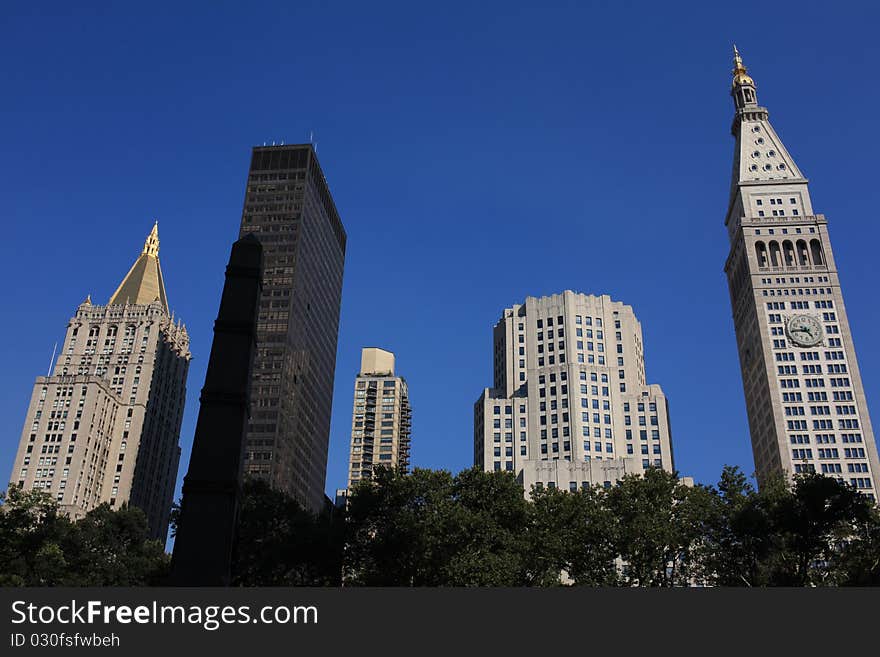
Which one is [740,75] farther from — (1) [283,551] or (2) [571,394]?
(1) [283,551]

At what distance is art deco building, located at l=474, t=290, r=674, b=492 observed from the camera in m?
128

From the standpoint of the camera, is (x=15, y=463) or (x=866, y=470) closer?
(x=866, y=470)

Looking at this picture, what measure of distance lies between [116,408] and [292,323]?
45268 mm

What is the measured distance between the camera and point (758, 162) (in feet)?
492

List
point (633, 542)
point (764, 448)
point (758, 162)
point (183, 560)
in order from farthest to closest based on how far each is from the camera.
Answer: point (758, 162), point (764, 448), point (633, 542), point (183, 560)

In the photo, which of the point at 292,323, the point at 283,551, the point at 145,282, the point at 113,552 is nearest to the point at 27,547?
the point at 113,552

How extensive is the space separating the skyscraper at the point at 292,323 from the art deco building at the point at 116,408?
32.0 metres

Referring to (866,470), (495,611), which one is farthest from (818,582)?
(866,470)

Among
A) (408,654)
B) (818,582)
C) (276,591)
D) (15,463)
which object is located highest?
(15,463)

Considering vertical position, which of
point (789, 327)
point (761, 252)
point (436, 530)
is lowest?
point (436, 530)

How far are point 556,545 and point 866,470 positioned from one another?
3200 inches

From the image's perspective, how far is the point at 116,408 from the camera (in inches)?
6447

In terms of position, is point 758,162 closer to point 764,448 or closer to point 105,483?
→ point 764,448

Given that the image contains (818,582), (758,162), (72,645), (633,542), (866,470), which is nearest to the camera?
(72,645)
